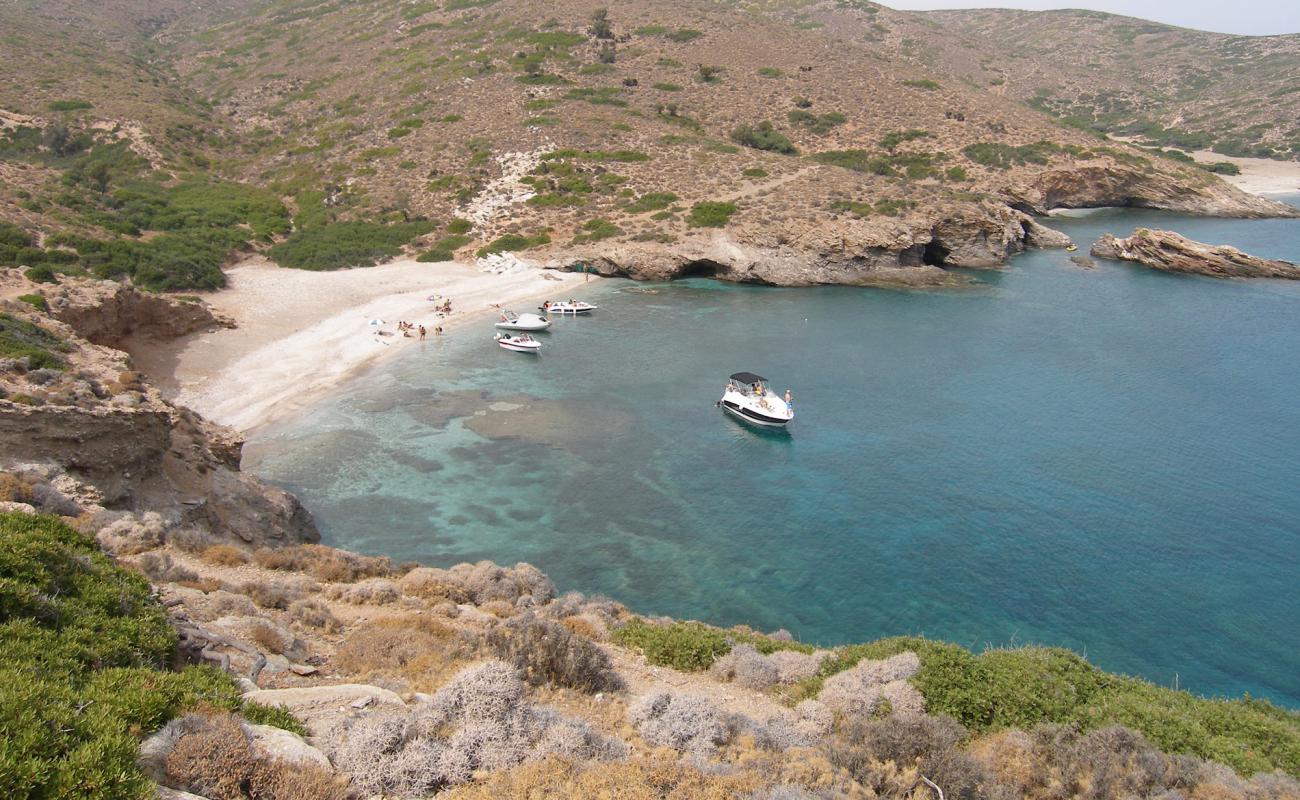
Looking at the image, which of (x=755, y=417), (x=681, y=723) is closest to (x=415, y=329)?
(x=755, y=417)

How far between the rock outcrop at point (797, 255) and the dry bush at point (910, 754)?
155 ft

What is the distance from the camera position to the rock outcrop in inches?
2180

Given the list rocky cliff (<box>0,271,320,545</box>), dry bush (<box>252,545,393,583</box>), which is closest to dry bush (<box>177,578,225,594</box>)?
dry bush (<box>252,545,393,583</box>)

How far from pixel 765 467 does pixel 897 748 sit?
1952cm

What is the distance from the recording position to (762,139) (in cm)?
7569

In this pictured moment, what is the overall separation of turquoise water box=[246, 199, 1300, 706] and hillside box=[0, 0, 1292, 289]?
15915mm

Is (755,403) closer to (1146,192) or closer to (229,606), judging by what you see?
(229,606)

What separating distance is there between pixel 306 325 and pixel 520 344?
1269 cm

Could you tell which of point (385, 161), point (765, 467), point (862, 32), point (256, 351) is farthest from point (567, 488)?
point (862, 32)

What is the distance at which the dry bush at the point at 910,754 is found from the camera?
8.98m

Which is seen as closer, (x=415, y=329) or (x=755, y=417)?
(x=755, y=417)

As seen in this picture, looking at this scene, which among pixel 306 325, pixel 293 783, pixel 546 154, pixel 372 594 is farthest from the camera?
pixel 546 154

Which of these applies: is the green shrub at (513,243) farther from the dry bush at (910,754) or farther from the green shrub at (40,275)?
the dry bush at (910,754)

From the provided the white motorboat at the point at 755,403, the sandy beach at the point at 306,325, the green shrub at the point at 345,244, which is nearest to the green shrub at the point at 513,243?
the sandy beach at the point at 306,325
